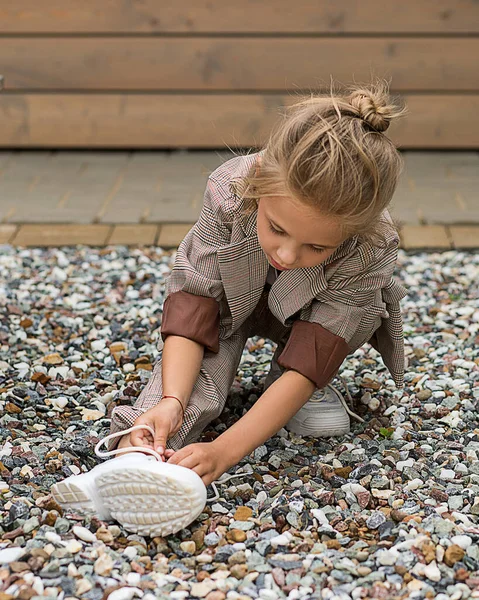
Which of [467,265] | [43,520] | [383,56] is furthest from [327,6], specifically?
[43,520]

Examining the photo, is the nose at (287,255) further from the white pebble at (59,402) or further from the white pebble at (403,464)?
the white pebble at (59,402)

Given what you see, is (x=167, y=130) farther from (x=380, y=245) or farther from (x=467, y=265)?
(x=380, y=245)

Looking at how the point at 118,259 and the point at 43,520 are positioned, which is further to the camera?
the point at 118,259

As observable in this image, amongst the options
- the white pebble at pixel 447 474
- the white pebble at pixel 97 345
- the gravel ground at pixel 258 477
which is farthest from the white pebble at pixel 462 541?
the white pebble at pixel 97 345

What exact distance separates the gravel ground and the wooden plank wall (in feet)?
5.21

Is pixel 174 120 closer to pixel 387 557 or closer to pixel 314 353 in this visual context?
pixel 314 353

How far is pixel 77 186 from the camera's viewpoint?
11.9 feet

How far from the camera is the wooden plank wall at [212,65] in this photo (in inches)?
153

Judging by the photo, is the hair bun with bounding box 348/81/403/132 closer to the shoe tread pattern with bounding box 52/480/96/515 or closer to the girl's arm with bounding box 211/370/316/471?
the girl's arm with bounding box 211/370/316/471

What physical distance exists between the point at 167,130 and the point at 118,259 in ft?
4.31

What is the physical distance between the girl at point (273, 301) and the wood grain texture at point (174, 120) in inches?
87.9

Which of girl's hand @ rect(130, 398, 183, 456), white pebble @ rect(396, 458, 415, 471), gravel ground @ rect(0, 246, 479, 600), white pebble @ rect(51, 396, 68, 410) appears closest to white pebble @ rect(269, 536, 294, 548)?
gravel ground @ rect(0, 246, 479, 600)

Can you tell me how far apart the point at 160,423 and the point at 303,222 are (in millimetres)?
425

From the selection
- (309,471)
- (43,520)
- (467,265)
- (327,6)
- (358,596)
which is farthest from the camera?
(327,6)
